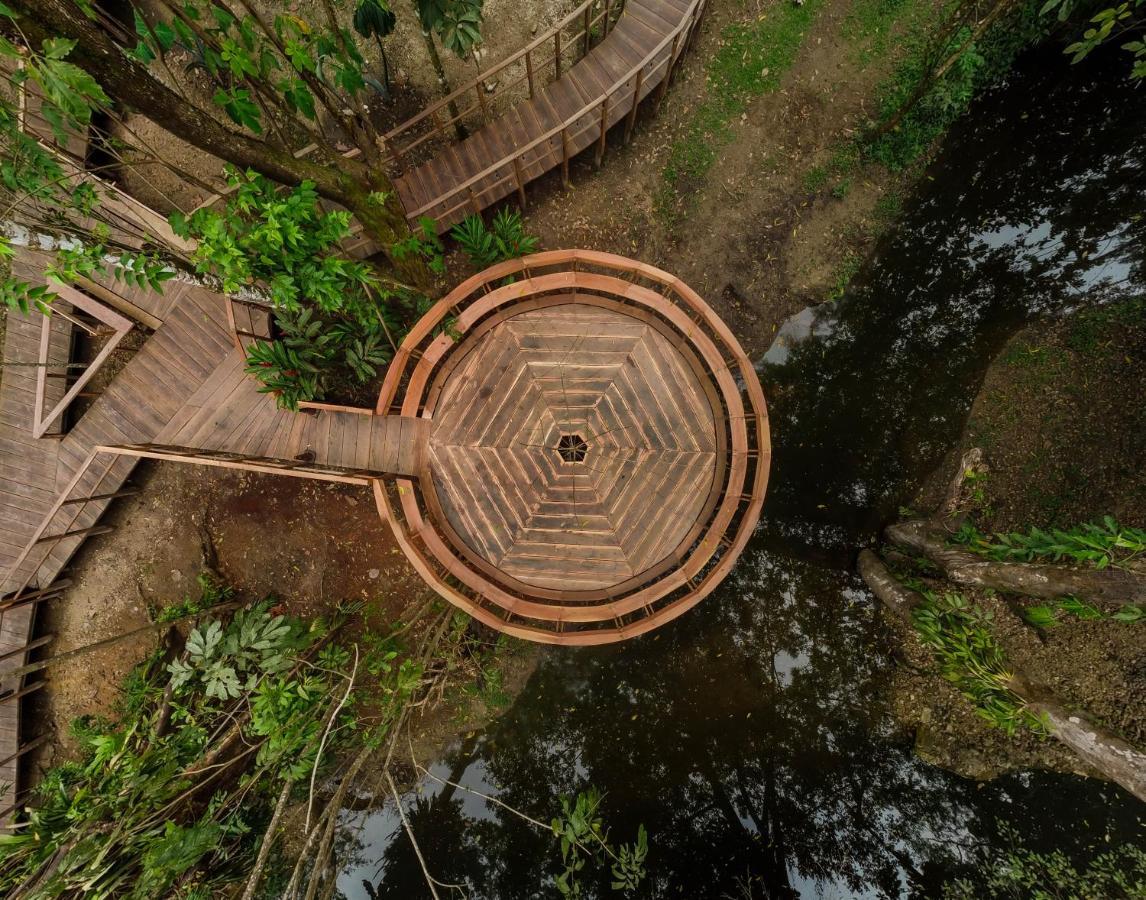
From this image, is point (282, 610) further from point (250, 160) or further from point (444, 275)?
point (250, 160)

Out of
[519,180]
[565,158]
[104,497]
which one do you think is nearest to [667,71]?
[565,158]

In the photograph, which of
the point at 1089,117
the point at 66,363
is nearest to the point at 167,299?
the point at 66,363

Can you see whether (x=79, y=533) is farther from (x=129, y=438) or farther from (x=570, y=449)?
(x=570, y=449)

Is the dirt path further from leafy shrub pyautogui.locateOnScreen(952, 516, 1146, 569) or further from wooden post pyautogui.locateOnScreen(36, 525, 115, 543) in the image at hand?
wooden post pyautogui.locateOnScreen(36, 525, 115, 543)

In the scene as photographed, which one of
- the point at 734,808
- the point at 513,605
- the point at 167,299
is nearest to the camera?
the point at 513,605

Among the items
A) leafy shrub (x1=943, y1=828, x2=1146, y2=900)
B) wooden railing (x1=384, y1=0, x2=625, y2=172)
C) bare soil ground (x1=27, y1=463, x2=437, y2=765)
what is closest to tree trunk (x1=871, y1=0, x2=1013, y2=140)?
wooden railing (x1=384, y1=0, x2=625, y2=172)

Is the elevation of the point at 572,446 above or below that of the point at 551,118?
below
